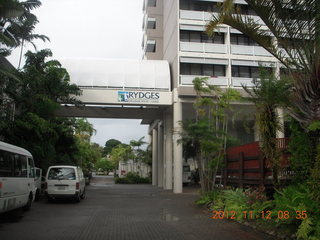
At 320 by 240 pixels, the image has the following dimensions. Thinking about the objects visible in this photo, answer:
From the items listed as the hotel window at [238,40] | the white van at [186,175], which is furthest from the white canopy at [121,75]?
the white van at [186,175]

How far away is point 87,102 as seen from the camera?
24875mm

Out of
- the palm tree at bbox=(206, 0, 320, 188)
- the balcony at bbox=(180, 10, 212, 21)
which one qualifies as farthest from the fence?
the balcony at bbox=(180, 10, 212, 21)

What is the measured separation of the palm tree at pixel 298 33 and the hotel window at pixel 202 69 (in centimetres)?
1735

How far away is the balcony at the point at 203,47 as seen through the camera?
25781 mm

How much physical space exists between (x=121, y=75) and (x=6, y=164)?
16331mm

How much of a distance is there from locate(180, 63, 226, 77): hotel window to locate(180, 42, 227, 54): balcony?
1460 millimetres

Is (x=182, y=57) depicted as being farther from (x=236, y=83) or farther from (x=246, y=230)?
(x=246, y=230)

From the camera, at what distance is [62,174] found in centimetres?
1698

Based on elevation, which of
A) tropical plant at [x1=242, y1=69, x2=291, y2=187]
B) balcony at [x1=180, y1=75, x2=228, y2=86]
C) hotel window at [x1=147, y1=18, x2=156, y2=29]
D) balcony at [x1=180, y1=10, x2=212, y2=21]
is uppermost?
hotel window at [x1=147, y1=18, x2=156, y2=29]

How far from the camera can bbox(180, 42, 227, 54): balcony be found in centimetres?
2578

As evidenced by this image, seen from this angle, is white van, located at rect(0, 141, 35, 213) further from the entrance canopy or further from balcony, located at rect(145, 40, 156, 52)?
balcony, located at rect(145, 40, 156, 52)

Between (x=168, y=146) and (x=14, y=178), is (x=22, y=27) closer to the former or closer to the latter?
(x=14, y=178)

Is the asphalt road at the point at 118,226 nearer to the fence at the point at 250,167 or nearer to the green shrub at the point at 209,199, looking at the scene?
the green shrub at the point at 209,199
